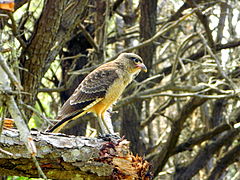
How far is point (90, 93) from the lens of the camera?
20.9 feet

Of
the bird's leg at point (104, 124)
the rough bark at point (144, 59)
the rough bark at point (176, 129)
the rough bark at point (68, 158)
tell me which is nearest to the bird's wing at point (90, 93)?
the bird's leg at point (104, 124)

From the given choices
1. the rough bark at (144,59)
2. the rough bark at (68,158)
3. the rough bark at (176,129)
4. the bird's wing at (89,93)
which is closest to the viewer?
the rough bark at (68,158)

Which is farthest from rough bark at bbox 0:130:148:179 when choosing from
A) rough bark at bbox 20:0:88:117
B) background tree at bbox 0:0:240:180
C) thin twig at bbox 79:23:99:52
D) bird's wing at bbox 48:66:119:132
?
thin twig at bbox 79:23:99:52

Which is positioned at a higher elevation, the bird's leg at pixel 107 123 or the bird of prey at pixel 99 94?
the bird of prey at pixel 99 94

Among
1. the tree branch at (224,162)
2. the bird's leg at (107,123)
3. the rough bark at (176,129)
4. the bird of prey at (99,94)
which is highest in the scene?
the bird of prey at (99,94)

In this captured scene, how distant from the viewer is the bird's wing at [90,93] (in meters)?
6.13

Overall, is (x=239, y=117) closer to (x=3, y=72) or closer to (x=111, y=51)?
(x=111, y=51)

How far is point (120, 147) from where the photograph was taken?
14.1 ft

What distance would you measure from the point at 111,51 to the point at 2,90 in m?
10.6

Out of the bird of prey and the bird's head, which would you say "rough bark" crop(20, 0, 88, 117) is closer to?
the bird of prey

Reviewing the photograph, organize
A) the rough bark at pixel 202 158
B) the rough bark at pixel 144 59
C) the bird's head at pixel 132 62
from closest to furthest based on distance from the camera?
1. the bird's head at pixel 132 62
2. the rough bark at pixel 144 59
3. the rough bark at pixel 202 158

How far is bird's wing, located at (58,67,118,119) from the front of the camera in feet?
20.1

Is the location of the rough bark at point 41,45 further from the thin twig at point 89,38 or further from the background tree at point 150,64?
the thin twig at point 89,38

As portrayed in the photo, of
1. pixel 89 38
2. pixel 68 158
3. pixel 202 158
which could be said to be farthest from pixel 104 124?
pixel 202 158
